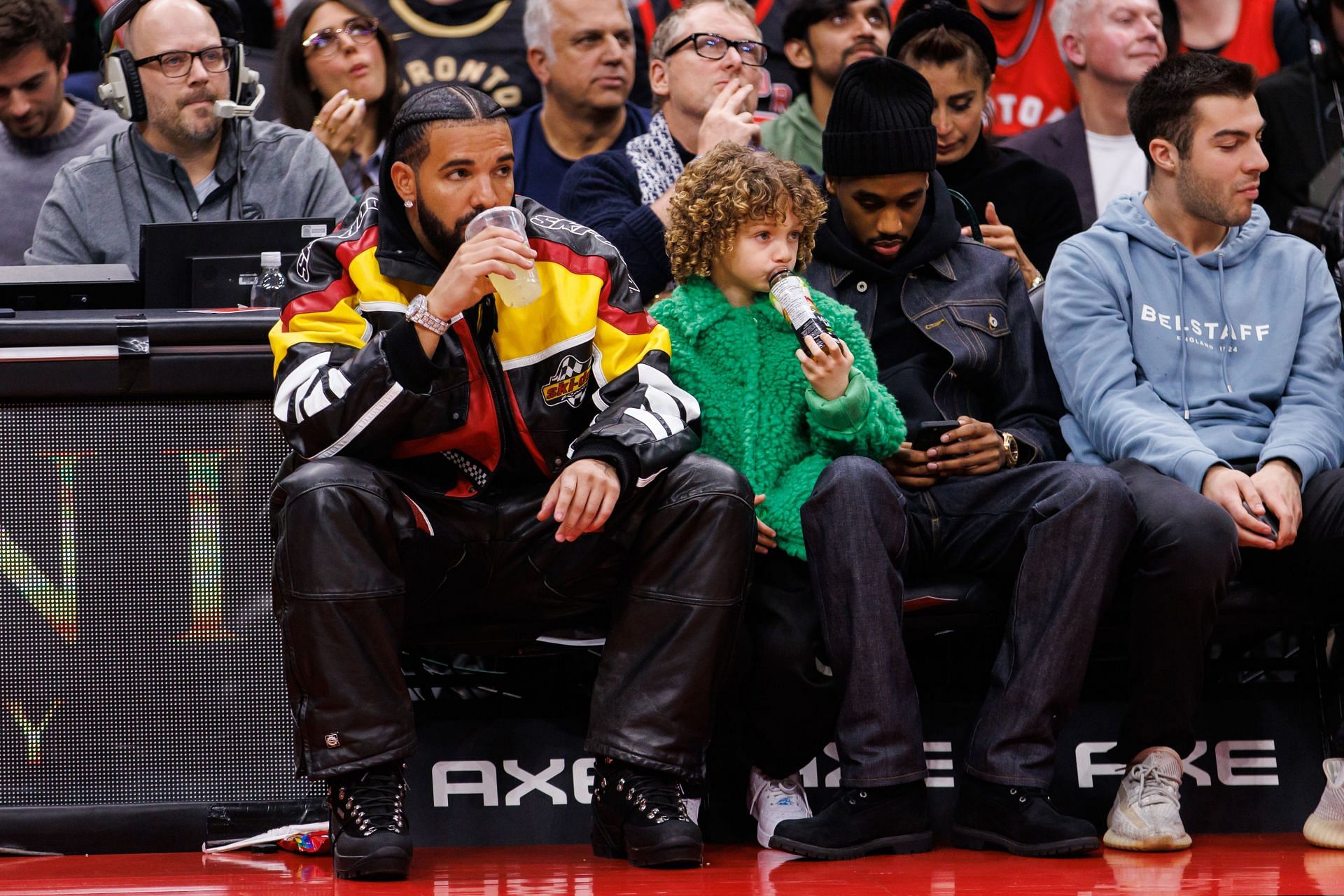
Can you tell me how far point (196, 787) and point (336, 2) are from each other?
8.31 feet

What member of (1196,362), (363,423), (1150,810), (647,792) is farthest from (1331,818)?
(363,423)

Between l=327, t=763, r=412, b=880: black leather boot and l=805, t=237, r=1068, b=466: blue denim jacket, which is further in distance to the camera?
l=805, t=237, r=1068, b=466: blue denim jacket

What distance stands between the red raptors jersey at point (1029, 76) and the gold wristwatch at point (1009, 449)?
216 cm

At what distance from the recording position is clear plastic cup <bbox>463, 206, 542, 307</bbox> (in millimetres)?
2691

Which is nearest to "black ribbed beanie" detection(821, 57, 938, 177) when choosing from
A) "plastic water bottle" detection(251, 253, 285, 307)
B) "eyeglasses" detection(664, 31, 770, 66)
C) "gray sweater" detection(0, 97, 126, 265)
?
"eyeglasses" detection(664, 31, 770, 66)

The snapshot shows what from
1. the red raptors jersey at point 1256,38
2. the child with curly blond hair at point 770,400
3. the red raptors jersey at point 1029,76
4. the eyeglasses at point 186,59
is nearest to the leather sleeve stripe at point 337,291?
the child with curly blond hair at point 770,400

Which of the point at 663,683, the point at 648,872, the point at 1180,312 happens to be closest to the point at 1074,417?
the point at 1180,312

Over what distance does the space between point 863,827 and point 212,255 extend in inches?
67.1

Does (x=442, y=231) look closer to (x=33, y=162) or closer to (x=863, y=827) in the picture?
(x=863, y=827)

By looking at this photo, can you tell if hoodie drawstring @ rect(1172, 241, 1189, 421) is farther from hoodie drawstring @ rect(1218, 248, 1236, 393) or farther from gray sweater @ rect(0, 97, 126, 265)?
gray sweater @ rect(0, 97, 126, 265)

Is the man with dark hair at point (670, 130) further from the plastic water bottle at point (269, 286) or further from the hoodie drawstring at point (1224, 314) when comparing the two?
the hoodie drawstring at point (1224, 314)

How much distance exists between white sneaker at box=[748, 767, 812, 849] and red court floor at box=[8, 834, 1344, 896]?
90 mm

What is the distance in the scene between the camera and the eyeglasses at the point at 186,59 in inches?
150

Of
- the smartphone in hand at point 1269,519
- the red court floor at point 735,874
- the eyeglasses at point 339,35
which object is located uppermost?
the eyeglasses at point 339,35
